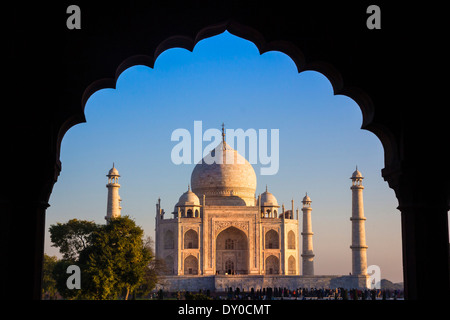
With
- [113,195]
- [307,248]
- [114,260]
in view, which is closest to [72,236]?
[114,260]

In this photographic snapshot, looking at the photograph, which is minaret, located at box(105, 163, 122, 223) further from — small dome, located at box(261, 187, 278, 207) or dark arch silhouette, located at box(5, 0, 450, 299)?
dark arch silhouette, located at box(5, 0, 450, 299)

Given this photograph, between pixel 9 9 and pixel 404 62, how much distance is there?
3031mm

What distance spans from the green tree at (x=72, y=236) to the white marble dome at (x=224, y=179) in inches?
709

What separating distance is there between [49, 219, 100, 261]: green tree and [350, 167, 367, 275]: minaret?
17833mm

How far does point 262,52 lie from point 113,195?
1400 inches

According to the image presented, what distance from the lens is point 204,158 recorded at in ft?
149

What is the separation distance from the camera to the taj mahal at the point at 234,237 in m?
37.5

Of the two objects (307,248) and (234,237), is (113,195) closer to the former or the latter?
(234,237)

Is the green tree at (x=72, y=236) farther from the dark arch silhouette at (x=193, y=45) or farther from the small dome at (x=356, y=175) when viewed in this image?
the dark arch silhouette at (x=193, y=45)

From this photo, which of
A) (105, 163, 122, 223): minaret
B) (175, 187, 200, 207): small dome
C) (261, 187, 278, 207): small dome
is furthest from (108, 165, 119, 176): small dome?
(261, 187, 278, 207): small dome

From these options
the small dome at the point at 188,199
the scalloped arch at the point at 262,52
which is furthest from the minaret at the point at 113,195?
the scalloped arch at the point at 262,52

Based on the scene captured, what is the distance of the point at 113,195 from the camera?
4006cm

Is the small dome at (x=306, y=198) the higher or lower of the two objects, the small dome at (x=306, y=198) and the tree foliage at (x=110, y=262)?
the higher
